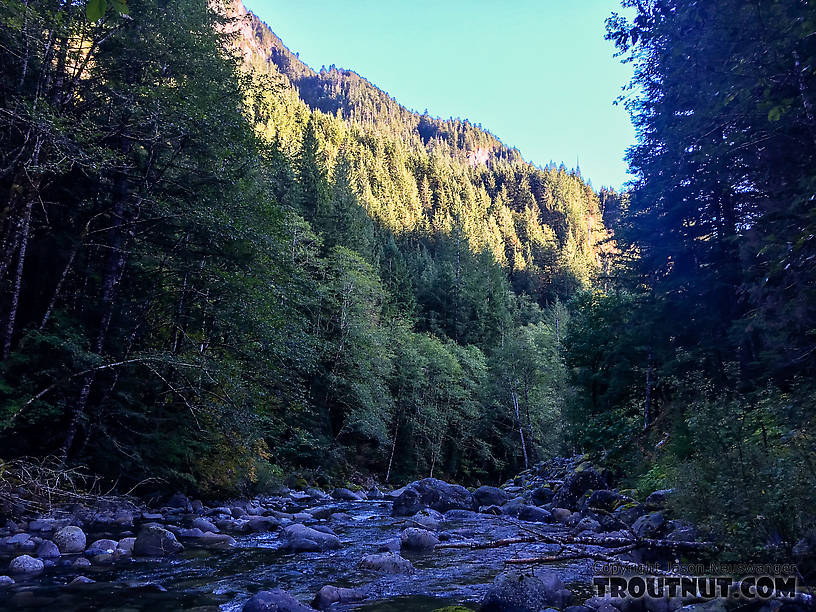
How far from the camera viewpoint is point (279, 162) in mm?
17859

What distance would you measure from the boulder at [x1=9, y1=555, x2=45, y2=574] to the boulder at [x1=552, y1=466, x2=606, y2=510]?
1315 cm

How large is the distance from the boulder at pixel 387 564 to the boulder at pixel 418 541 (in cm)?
186

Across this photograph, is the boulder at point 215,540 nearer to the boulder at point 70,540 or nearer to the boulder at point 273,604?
the boulder at point 70,540

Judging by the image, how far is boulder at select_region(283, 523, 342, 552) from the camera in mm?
10078

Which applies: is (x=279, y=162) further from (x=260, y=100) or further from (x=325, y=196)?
(x=325, y=196)

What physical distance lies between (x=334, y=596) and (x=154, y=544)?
4.16 m

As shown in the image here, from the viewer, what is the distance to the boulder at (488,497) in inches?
765

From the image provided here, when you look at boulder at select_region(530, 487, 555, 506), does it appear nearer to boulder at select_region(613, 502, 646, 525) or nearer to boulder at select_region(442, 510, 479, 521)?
boulder at select_region(442, 510, 479, 521)

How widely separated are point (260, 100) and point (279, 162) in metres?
2.24

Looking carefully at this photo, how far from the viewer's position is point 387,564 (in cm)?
834

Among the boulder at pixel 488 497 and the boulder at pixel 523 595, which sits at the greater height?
the boulder at pixel 523 595

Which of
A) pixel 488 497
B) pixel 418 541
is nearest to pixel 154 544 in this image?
pixel 418 541

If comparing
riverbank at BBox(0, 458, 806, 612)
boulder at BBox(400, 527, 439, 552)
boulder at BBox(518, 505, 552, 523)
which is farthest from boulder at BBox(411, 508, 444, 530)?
boulder at BBox(518, 505, 552, 523)

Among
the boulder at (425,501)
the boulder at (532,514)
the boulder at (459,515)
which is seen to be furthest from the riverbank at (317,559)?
the boulder at (425,501)
